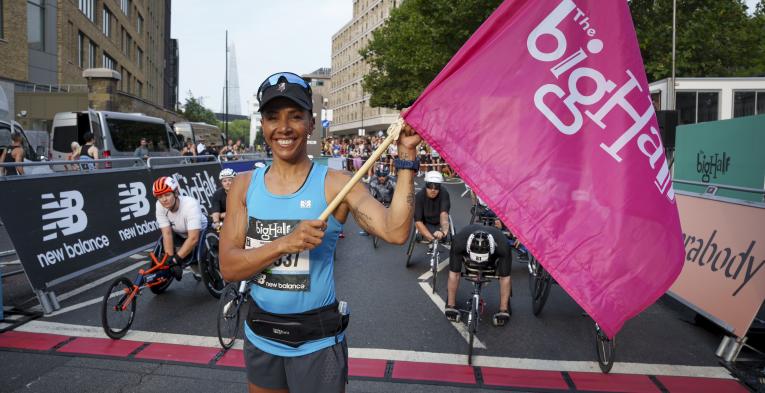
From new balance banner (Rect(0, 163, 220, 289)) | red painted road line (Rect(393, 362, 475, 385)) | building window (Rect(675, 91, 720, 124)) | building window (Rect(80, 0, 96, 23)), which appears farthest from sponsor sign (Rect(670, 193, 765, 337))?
building window (Rect(80, 0, 96, 23))

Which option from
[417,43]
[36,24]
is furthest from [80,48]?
[417,43]

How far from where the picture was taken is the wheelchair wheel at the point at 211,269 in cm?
763

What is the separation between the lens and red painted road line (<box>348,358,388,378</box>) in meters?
5.18

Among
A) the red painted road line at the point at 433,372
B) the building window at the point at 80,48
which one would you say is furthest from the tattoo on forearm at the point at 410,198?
the building window at the point at 80,48

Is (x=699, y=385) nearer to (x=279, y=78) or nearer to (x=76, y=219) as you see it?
(x=279, y=78)

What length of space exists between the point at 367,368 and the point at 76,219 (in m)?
5.37

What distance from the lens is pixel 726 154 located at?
10.6 m

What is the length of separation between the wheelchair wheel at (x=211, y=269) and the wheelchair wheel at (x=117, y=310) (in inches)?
45.8

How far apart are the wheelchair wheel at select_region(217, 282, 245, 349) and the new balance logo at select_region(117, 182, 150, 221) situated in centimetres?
451

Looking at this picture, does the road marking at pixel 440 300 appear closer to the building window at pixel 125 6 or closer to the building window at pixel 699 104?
the building window at pixel 699 104

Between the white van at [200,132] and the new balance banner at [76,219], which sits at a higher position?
the white van at [200,132]

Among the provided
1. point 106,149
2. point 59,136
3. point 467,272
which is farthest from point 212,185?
point 467,272

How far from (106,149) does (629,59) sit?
19.3 m

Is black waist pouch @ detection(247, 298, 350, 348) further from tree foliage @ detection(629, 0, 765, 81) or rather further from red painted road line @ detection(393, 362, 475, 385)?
tree foliage @ detection(629, 0, 765, 81)
